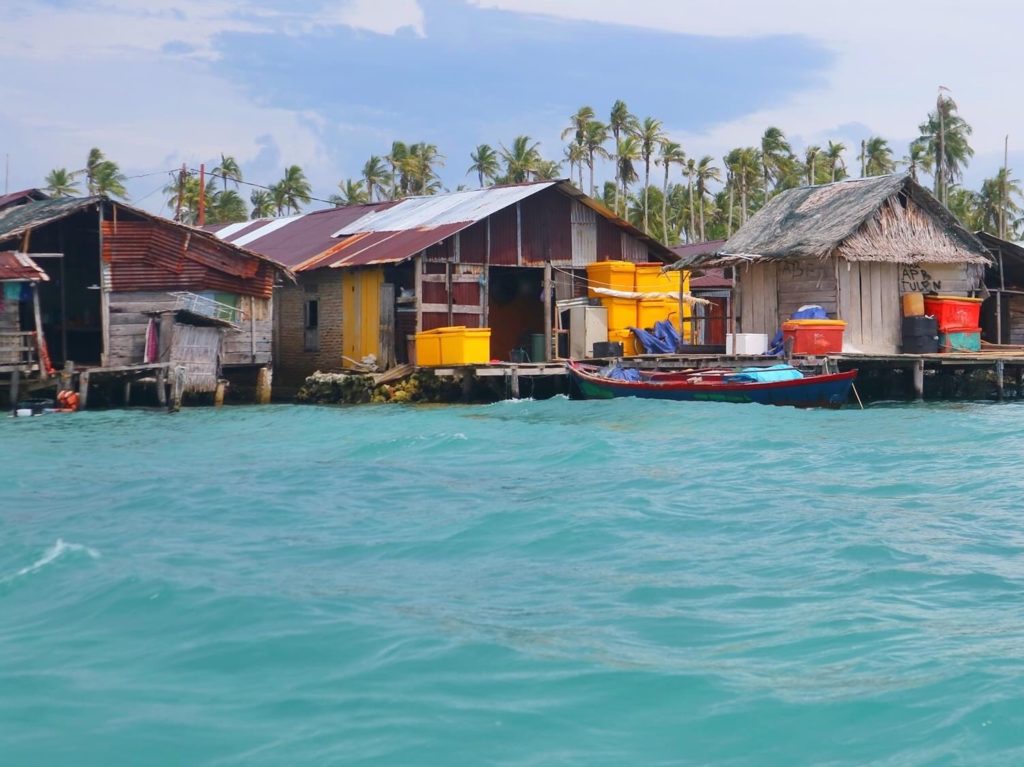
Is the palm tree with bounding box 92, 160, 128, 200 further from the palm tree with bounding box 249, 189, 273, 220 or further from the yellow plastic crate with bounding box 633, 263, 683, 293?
the yellow plastic crate with bounding box 633, 263, 683, 293

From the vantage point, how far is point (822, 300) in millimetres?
27031

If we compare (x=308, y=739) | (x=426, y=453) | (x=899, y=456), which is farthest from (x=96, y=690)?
(x=899, y=456)

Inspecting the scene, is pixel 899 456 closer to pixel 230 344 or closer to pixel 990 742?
pixel 990 742

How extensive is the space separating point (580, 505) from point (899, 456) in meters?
5.72

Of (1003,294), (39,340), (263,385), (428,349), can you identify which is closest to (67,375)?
(39,340)

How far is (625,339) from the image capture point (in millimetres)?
30016

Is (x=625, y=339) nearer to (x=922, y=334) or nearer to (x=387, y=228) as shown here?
(x=387, y=228)

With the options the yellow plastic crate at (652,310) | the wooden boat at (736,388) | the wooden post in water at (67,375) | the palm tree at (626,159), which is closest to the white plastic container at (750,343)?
the wooden boat at (736,388)

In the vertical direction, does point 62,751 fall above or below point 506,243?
below

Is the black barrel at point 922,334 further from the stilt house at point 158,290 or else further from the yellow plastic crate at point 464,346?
the stilt house at point 158,290

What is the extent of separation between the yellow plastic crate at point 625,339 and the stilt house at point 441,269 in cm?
151

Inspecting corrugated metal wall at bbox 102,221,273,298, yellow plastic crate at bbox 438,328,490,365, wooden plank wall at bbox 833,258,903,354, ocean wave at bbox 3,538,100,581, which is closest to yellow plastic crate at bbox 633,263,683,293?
wooden plank wall at bbox 833,258,903,354

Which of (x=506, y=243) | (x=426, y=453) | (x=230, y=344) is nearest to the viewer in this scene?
(x=426, y=453)

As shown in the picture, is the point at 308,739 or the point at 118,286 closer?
the point at 308,739
